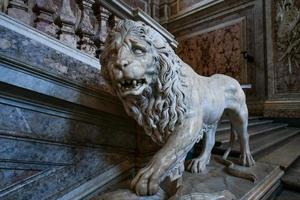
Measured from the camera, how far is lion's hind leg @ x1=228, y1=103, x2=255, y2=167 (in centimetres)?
189

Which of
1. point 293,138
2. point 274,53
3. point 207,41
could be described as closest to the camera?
point 293,138

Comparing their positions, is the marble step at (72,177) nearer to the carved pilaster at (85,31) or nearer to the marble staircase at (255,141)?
the carved pilaster at (85,31)

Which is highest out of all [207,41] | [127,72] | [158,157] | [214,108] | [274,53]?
[207,41]

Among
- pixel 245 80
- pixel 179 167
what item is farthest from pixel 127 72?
pixel 245 80

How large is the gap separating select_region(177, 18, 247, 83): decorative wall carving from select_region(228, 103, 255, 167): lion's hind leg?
3.77 metres

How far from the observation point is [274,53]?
5164mm

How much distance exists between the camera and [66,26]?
5.96 ft

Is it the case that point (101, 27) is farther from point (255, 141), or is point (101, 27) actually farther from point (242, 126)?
point (255, 141)

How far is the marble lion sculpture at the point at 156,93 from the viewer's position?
3.96ft

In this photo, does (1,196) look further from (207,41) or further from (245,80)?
(207,41)

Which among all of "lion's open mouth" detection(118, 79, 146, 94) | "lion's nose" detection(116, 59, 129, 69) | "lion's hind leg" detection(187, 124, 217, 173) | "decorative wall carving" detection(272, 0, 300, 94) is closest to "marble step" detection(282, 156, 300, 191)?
"lion's hind leg" detection(187, 124, 217, 173)

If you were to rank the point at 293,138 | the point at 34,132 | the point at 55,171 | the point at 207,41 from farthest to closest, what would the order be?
the point at 207,41 → the point at 293,138 → the point at 55,171 → the point at 34,132

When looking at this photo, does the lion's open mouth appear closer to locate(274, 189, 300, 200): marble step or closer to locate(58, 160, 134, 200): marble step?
locate(58, 160, 134, 200): marble step

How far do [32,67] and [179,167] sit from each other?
99cm
